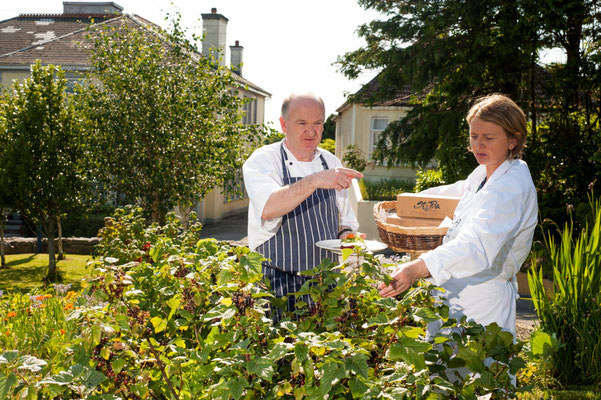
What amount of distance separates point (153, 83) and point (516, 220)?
30.6 feet

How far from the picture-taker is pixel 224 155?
35.7 feet

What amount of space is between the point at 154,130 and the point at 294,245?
8.15 meters

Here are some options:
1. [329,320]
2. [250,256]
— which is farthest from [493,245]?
[250,256]

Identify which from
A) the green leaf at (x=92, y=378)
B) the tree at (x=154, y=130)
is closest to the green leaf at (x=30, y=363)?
the green leaf at (x=92, y=378)

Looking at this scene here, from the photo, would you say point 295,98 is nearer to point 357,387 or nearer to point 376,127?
point 357,387

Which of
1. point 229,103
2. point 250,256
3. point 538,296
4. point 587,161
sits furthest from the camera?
point 229,103

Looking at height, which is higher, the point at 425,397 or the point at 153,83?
the point at 153,83

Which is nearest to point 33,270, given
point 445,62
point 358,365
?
point 445,62

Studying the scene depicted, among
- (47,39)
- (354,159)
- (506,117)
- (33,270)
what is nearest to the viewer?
(506,117)

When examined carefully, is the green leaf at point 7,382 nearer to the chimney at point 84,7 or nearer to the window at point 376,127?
the window at point 376,127

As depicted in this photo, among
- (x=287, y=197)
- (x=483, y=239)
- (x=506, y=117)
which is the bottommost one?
(x=483, y=239)

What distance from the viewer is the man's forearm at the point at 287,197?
7.81 ft

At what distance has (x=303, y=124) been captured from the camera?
2.76 m

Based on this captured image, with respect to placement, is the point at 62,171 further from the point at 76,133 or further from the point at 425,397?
the point at 425,397
